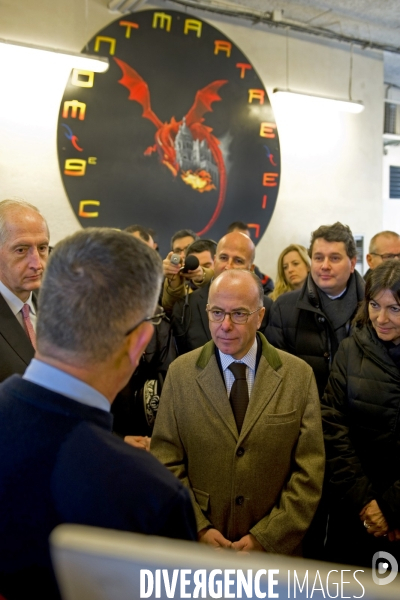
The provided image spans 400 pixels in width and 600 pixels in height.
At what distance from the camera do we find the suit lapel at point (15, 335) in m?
1.91

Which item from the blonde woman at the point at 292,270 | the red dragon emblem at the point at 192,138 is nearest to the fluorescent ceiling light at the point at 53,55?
the red dragon emblem at the point at 192,138

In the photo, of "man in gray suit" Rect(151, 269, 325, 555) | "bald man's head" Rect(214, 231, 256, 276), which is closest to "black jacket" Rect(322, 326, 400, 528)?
"man in gray suit" Rect(151, 269, 325, 555)

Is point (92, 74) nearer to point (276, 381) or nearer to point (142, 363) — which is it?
point (142, 363)

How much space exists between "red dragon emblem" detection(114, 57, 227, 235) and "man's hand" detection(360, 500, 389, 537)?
3.86 metres

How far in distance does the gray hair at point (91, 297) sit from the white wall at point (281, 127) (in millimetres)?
3918

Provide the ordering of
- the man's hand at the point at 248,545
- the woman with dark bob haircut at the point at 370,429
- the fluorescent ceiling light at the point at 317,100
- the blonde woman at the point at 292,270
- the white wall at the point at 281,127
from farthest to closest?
the fluorescent ceiling light at the point at 317,100 < the white wall at the point at 281,127 < the blonde woman at the point at 292,270 < the woman with dark bob haircut at the point at 370,429 < the man's hand at the point at 248,545

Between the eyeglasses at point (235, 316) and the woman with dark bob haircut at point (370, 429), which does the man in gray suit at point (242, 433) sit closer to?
the eyeglasses at point (235, 316)

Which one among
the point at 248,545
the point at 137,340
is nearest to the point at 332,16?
the point at 248,545

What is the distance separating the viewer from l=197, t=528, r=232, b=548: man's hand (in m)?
1.88

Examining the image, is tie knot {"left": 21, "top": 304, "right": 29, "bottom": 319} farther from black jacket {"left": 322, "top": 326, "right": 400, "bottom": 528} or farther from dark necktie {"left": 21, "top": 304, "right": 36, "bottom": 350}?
black jacket {"left": 322, "top": 326, "right": 400, "bottom": 528}

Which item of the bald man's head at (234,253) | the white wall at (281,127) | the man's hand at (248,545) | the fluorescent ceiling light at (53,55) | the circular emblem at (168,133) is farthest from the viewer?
the circular emblem at (168,133)

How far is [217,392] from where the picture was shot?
6.64ft

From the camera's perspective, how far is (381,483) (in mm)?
2225

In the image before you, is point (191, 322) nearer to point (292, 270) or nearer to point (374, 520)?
point (374, 520)
